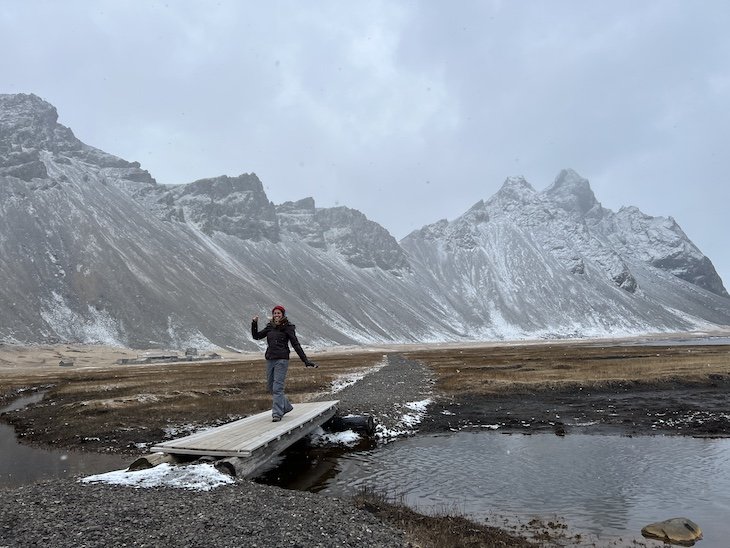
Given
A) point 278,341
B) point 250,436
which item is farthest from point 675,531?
point 278,341

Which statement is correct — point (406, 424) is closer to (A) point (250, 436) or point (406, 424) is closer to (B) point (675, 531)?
(A) point (250, 436)

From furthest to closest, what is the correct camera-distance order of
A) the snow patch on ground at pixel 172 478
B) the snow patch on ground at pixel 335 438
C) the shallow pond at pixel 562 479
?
the snow patch on ground at pixel 335 438 < the shallow pond at pixel 562 479 < the snow patch on ground at pixel 172 478

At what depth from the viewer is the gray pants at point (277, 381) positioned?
18.5 m

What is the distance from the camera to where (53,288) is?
14350 cm

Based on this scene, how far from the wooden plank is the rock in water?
414 inches

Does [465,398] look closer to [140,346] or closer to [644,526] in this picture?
[644,526]

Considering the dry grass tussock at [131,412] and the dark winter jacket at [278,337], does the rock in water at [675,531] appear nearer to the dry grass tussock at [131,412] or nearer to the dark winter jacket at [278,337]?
the dark winter jacket at [278,337]

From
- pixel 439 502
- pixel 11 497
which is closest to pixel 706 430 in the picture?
pixel 439 502

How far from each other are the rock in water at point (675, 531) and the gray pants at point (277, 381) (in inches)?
466

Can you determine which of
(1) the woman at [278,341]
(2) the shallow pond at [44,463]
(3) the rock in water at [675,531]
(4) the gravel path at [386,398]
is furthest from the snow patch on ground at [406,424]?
(3) the rock in water at [675,531]

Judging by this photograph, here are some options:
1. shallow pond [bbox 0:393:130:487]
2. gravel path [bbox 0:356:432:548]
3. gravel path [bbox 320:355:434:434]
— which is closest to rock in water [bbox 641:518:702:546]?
gravel path [bbox 0:356:432:548]

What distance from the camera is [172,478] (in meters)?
12.8

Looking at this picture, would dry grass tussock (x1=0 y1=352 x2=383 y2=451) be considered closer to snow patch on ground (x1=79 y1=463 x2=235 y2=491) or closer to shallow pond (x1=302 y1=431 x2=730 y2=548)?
snow patch on ground (x1=79 y1=463 x2=235 y2=491)

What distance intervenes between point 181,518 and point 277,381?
8.90 m
